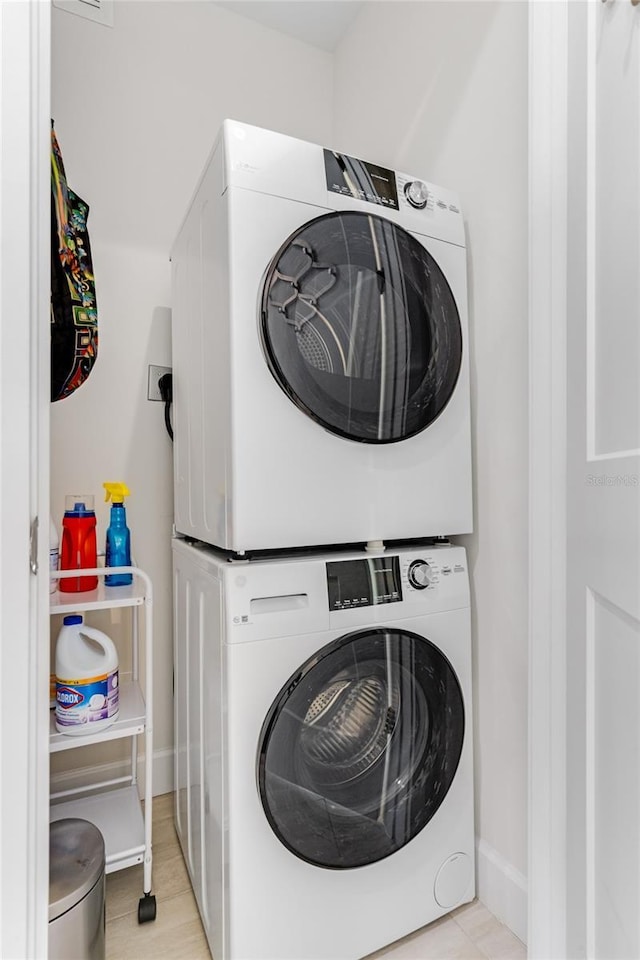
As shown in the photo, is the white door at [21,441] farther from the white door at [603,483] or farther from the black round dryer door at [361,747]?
the white door at [603,483]

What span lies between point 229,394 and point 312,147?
60 centimetres

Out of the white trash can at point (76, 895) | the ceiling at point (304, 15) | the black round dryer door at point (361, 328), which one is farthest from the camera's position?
the ceiling at point (304, 15)

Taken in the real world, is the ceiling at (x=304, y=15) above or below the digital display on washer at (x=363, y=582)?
above

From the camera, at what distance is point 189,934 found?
1.25 meters

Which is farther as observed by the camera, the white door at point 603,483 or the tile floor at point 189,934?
the tile floor at point 189,934

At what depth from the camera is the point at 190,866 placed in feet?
4.55

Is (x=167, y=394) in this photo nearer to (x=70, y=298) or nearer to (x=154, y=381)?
(x=154, y=381)

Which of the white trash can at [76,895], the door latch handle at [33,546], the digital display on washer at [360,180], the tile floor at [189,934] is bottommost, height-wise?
the tile floor at [189,934]

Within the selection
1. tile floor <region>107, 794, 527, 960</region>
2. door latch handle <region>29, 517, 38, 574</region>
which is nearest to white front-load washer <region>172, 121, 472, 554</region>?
door latch handle <region>29, 517, 38, 574</region>

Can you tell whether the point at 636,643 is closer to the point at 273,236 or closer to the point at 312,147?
the point at 273,236

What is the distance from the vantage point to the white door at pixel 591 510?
88 centimetres

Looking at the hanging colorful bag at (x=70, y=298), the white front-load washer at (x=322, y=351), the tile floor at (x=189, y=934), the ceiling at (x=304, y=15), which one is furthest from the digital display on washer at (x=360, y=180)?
the tile floor at (x=189, y=934)

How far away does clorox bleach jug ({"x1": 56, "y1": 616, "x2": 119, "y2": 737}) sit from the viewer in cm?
124

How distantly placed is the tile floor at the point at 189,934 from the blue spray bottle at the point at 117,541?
812mm
